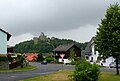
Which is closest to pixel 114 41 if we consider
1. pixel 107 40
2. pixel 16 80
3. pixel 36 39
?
pixel 107 40

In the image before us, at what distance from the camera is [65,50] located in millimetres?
104000

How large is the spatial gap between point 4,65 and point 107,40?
2174cm

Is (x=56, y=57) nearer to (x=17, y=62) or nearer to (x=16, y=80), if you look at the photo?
(x=17, y=62)

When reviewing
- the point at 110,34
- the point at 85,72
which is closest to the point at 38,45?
the point at 110,34

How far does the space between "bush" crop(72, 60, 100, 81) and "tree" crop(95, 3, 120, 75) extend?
7.74 meters

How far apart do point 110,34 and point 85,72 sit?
9.59 metres

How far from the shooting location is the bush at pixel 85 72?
87.4 ft

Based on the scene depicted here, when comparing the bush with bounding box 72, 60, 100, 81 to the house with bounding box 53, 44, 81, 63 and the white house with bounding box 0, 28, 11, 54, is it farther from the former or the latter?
the house with bounding box 53, 44, 81, 63

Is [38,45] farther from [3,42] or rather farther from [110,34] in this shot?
[110,34]

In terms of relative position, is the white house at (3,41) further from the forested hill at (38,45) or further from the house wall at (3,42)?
the forested hill at (38,45)

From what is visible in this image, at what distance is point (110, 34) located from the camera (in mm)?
34844

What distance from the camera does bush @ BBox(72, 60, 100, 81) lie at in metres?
26.6

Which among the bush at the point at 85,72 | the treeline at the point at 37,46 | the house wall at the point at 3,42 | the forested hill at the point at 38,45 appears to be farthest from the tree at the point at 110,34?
the forested hill at the point at 38,45

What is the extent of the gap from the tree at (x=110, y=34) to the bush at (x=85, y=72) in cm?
774
